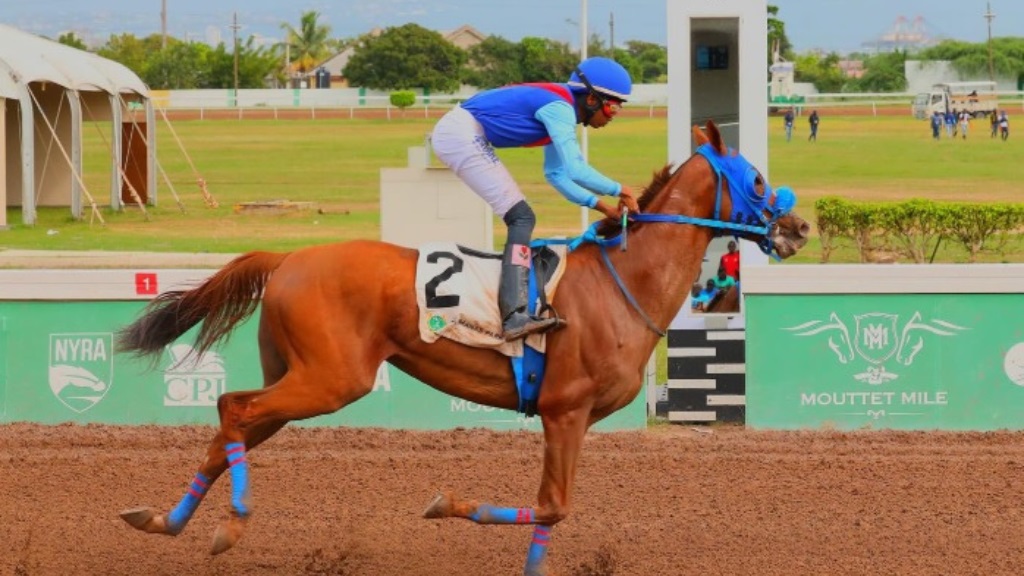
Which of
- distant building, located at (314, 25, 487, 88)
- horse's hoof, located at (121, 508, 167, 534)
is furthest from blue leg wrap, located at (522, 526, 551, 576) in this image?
distant building, located at (314, 25, 487, 88)

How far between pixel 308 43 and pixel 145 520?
128 m

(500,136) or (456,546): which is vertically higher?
(500,136)

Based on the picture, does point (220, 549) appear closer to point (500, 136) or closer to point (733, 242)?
point (500, 136)

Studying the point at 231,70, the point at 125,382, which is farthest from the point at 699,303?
the point at 231,70

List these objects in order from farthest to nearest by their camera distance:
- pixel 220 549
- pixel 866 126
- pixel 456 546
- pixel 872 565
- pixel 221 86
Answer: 1. pixel 221 86
2. pixel 866 126
3. pixel 456 546
4. pixel 872 565
5. pixel 220 549

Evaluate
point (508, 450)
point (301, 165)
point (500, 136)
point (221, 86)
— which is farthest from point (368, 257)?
point (221, 86)

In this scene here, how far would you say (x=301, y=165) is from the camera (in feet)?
140

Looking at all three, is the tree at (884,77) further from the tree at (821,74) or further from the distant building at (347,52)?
the distant building at (347,52)

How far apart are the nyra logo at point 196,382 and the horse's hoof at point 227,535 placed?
13.1ft

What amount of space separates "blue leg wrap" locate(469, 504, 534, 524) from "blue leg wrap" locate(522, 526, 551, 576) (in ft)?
0.25

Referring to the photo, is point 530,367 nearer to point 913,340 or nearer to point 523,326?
point 523,326

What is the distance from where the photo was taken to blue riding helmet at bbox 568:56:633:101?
6.48 meters

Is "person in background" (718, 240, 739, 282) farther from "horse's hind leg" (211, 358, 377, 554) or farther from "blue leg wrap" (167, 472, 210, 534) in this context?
"blue leg wrap" (167, 472, 210, 534)

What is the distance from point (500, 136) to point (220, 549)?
6.77 feet
